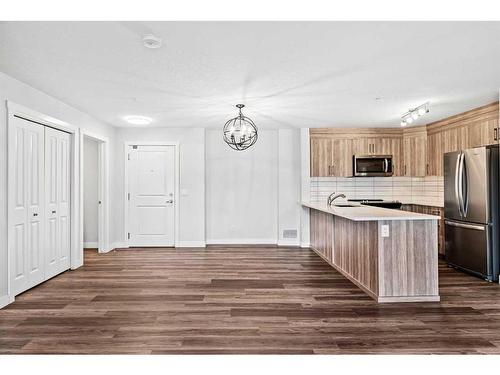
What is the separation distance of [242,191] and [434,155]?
3609 mm

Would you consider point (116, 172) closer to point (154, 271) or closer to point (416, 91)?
point (154, 271)

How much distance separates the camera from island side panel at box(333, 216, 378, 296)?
3.62 meters

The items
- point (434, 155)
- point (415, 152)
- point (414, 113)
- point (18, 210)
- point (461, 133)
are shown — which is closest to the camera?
point (18, 210)

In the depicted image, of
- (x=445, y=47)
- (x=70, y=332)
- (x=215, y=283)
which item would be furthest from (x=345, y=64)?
(x=70, y=332)

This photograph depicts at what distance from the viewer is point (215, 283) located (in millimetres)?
4203

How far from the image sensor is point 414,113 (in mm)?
5035

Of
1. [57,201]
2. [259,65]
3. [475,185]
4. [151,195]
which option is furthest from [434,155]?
[57,201]

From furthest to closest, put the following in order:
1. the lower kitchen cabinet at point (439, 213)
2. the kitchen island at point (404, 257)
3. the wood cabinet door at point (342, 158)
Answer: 1. the wood cabinet door at point (342, 158)
2. the lower kitchen cabinet at point (439, 213)
3. the kitchen island at point (404, 257)

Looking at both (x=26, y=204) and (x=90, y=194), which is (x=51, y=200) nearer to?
(x=26, y=204)

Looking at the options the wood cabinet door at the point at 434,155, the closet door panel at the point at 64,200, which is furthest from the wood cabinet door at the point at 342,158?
the closet door panel at the point at 64,200

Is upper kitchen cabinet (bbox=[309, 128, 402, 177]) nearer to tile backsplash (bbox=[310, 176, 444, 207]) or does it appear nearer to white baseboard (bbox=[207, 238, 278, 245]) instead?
tile backsplash (bbox=[310, 176, 444, 207])

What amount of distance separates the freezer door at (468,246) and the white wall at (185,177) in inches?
165

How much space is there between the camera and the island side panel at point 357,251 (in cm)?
362

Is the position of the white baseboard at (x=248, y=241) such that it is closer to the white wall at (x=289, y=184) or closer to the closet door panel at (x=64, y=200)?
the white wall at (x=289, y=184)
